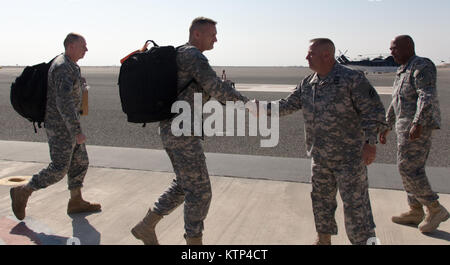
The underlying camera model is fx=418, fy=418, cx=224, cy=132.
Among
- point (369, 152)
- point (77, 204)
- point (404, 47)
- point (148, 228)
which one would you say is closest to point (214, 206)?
point (148, 228)

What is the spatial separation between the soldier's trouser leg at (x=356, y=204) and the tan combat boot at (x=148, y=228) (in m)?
1.44

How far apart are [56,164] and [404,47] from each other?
3.37 metres

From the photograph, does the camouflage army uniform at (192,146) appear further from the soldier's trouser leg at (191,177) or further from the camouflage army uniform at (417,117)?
the camouflage army uniform at (417,117)

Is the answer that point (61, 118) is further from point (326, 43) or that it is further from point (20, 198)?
point (326, 43)

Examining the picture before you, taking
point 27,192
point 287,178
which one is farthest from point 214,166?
point 27,192

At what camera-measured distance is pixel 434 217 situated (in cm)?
369

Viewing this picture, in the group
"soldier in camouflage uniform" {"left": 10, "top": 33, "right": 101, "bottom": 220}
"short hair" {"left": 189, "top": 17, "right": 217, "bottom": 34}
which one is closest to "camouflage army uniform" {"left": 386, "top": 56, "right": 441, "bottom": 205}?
"short hair" {"left": 189, "top": 17, "right": 217, "bottom": 34}

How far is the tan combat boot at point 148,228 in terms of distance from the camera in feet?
10.9

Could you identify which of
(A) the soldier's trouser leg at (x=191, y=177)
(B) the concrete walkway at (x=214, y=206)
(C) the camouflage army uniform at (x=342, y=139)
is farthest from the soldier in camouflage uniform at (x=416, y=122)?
(A) the soldier's trouser leg at (x=191, y=177)

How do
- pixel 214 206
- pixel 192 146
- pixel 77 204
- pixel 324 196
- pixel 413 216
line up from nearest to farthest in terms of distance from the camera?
pixel 192 146 → pixel 324 196 → pixel 413 216 → pixel 77 204 → pixel 214 206

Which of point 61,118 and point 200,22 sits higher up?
point 200,22

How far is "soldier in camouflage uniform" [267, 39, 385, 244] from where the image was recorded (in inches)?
115

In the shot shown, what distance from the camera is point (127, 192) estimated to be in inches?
193
